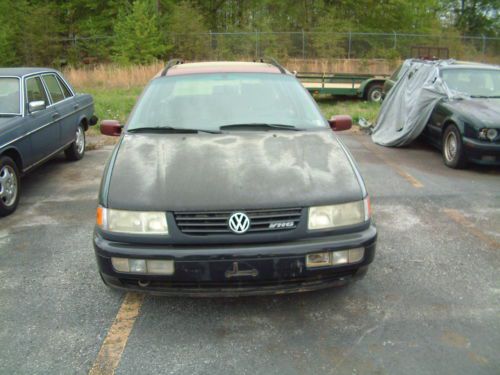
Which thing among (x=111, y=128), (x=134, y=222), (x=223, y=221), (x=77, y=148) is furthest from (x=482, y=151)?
(x=77, y=148)

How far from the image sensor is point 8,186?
17.6 feet

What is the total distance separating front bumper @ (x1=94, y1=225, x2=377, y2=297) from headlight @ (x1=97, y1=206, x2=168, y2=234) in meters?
0.09

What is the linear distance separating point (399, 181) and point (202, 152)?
12.7 ft

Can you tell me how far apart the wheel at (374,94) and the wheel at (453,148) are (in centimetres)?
743

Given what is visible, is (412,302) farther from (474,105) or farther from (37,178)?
(37,178)

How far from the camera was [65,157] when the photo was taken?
312 inches

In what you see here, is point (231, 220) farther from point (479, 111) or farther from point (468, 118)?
point (479, 111)

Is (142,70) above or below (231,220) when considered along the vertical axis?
above

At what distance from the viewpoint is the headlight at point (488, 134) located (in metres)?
6.76

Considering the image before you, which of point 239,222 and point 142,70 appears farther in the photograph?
point 142,70

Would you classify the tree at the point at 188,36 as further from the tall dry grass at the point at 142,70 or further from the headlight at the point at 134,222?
the headlight at the point at 134,222

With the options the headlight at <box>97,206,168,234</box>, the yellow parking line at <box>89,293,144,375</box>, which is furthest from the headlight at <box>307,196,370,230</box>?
the yellow parking line at <box>89,293,144,375</box>

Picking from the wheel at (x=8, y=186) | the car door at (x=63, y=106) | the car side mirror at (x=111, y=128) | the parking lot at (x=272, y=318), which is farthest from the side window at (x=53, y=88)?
the car side mirror at (x=111, y=128)

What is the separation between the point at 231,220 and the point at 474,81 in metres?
6.92
